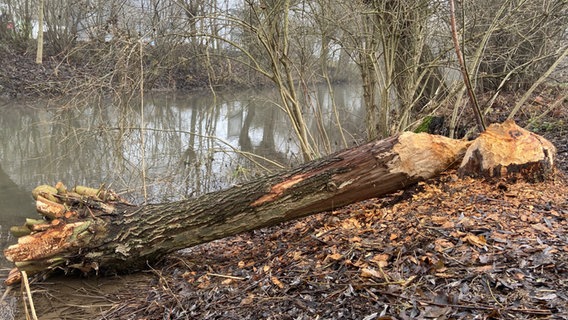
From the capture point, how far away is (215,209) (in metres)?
4.30

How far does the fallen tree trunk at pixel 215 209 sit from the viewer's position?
4.13 m

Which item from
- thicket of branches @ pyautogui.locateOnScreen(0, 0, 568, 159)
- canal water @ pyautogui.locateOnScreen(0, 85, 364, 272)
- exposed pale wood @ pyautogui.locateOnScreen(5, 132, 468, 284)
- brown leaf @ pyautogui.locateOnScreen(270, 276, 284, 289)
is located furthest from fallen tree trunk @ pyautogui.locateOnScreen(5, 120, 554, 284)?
thicket of branches @ pyautogui.locateOnScreen(0, 0, 568, 159)

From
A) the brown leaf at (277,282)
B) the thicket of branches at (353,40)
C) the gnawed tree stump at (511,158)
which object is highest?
the thicket of branches at (353,40)

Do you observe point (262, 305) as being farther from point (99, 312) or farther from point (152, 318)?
point (99, 312)

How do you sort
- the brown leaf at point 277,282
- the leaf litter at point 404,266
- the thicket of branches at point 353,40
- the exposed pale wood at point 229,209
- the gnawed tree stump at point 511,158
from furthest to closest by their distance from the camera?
the thicket of branches at point 353,40, the exposed pale wood at point 229,209, the gnawed tree stump at point 511,158, the brown leaf at point 277,282, the leaf litter at point 404,266

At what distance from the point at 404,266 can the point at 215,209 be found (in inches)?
79.5

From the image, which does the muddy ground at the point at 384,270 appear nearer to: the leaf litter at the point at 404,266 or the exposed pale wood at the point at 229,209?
the leaf litter at the point at 404,266

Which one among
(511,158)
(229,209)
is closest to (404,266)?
(511,158)

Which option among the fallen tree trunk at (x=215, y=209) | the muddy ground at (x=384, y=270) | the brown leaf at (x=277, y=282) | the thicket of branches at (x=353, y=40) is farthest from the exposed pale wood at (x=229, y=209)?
the thicket of branches at (x=353, y=40)

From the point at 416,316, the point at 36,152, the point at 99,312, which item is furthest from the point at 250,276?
the point at 36,152

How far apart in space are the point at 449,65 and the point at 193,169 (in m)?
5.24

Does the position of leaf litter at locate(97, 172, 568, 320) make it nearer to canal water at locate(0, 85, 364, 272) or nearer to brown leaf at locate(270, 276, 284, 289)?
brown leaf at locate(270, 276, 284, 289)

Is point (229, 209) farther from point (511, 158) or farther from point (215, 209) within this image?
point (511, 158)

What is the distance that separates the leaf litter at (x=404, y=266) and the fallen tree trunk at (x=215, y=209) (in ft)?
0.86
